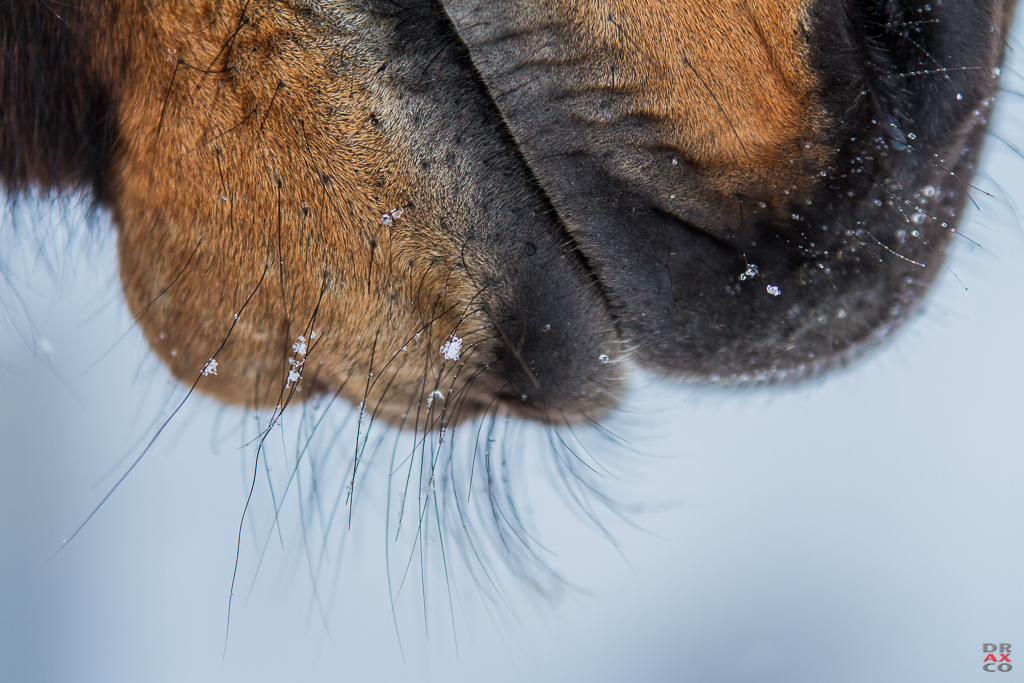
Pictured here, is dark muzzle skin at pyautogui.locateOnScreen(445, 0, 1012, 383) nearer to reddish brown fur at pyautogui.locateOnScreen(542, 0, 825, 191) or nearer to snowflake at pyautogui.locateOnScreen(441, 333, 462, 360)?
reddish brown fur at pyautogui.locateOnScreen(542, 0, 825, 191)

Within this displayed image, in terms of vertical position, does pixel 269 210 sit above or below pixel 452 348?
above

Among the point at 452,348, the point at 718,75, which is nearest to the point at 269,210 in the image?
the point at 452,348

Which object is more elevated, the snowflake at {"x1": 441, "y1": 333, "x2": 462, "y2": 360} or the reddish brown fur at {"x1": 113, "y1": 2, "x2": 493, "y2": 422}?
the reddish brown fur at {"x1": 113, "y1": 2, "x2": 493, "y2": 422}

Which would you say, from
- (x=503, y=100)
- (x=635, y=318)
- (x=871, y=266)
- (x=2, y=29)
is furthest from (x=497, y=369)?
(x=2, y=29)

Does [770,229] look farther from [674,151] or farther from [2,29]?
[2,29]

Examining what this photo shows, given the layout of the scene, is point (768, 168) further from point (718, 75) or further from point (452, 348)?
point (452, 348)

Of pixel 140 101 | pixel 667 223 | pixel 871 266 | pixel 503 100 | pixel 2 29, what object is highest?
pixel 2 29

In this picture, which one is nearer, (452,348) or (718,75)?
(718,75)

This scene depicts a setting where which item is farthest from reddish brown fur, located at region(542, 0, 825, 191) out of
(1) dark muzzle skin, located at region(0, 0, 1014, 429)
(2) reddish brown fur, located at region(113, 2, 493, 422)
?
(2) reddish brown fur, located at region(113, 2, 493, 422)
